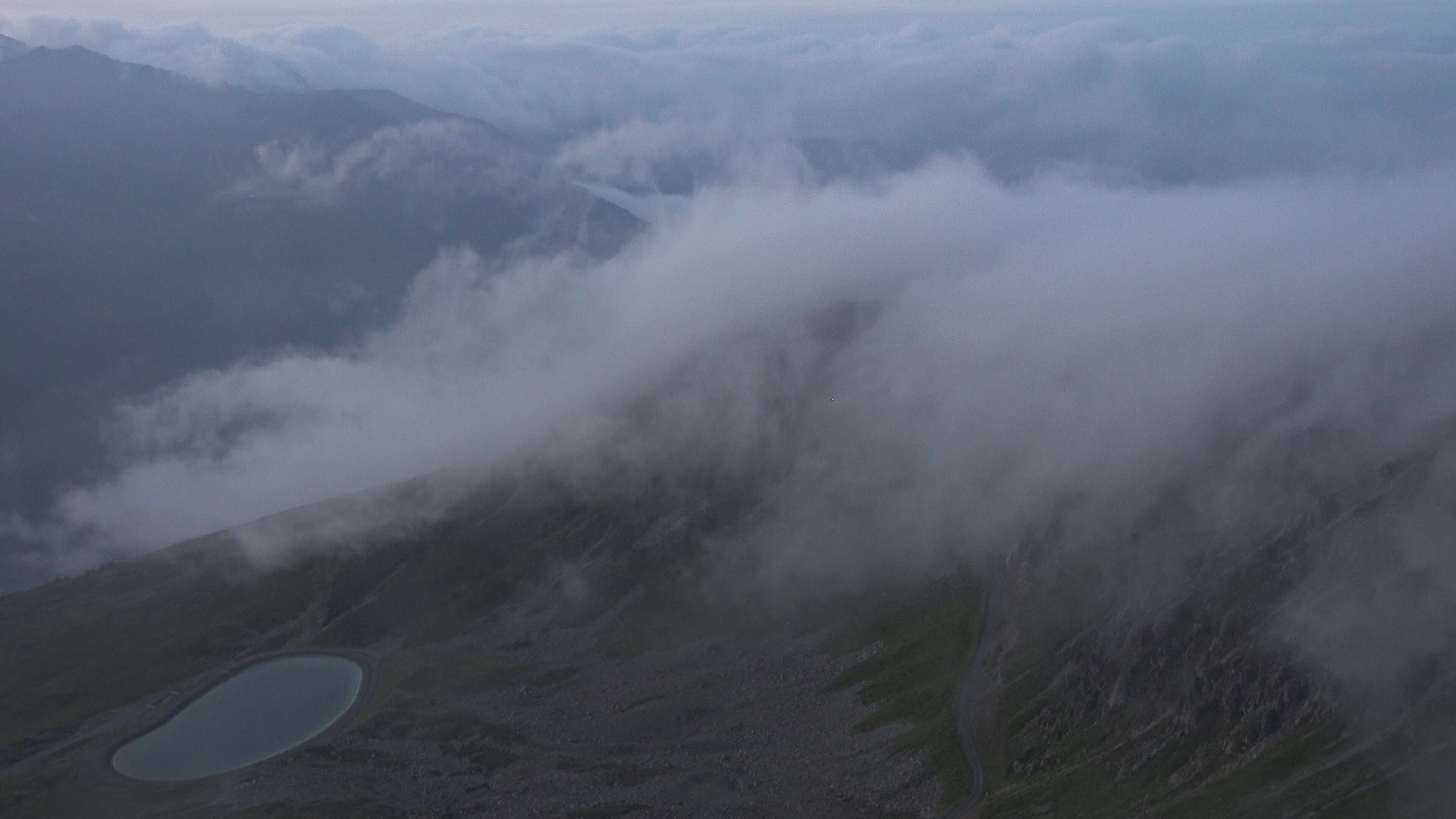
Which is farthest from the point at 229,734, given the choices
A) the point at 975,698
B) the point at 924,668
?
the point at 975,698

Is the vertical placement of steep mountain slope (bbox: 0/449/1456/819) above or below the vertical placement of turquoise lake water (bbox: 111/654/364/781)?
below

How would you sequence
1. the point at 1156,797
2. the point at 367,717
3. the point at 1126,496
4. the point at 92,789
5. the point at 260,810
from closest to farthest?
1. the point at 1156,797
2. the point at 260,810
3. the point at 92,789
4. the point at 367,717
5. the point at 1126,496

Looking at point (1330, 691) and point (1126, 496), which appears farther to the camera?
point (1126, 496)

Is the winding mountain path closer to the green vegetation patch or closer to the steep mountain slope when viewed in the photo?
the steep mountain slope

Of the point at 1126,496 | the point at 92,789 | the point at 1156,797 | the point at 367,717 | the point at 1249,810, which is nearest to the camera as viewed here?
the point at 1249,810

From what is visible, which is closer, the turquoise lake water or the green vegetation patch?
the green vegetation patch

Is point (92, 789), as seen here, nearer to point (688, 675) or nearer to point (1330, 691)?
point (688, 675)

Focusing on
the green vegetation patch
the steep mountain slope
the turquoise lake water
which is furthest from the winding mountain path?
the turquoise lake water

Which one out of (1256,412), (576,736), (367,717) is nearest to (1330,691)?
(1256,412)

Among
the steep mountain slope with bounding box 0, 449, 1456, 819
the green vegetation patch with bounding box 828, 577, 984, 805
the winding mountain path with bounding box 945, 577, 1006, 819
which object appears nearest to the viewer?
the steep mountain slope with bounding box 0, 449, 1456, 819
